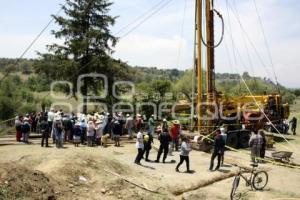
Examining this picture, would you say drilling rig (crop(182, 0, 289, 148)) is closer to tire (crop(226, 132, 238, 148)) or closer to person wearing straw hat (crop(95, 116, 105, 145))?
tire (crop(226, 132, 238, 148))

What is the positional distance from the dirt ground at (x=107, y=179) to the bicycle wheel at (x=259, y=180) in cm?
23

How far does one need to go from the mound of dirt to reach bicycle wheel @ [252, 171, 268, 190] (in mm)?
6987

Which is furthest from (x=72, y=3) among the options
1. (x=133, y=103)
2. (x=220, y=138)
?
(x=220, y=138)

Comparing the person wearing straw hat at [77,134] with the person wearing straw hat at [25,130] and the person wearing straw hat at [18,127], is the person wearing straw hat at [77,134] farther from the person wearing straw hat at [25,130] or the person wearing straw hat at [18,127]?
the person wearing straw hat at [18,127]

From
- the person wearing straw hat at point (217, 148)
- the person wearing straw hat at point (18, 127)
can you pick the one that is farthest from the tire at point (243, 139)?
the person wearing straw hat at point (18, 127)

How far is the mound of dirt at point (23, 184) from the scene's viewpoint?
12484mm

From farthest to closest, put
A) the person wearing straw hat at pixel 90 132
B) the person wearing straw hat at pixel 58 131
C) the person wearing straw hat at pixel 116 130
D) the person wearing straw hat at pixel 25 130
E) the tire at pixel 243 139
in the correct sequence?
the tire at pixel 243 139
the person wearing straw hat at pixel 116 130
the person wearing straw hat at pixel 25 130
the person wearing straw hat at pixel 90 132
the person wearing straw hat at pixel 58 131

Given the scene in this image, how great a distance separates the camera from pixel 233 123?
2695 centimetres

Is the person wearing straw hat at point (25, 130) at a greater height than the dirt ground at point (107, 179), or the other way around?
the person wearing straw hat at point (25, 130)

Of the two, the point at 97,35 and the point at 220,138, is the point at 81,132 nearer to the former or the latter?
the point at 220,138

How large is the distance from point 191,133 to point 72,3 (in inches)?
626

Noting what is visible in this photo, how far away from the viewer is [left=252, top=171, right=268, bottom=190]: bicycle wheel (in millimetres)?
15764

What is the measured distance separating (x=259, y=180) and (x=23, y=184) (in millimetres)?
8103

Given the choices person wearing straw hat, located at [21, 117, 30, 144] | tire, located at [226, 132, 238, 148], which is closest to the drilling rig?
Answer: tire, located at [226, 132, 238, 148]
